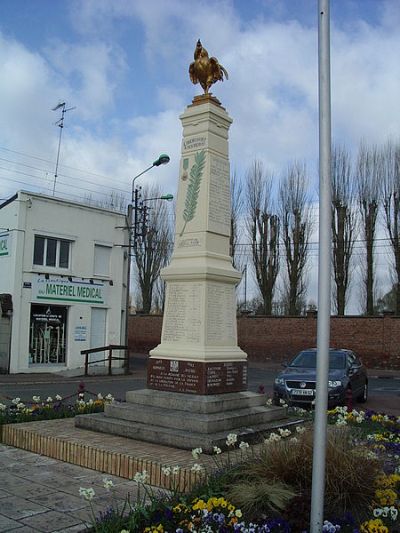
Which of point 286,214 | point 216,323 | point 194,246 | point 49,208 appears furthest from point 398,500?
point 286,214

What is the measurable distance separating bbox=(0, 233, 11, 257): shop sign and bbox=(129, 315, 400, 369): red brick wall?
15.8 metres

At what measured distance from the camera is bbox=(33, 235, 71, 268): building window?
2375cm

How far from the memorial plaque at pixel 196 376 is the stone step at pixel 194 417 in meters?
0.36

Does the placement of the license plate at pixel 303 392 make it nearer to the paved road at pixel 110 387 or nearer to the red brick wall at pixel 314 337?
the paved road at pixel 110 387

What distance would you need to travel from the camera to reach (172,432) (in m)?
6.80

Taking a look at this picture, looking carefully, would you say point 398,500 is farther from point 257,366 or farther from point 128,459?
point 257,366

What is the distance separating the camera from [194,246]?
325 inches

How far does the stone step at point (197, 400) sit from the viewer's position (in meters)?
7.27

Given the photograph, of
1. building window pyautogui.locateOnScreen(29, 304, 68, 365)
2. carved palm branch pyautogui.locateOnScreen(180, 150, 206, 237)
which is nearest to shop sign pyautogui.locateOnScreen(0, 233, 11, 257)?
building window pyautogui.locateOnScreen(29, 304, 68, 365)

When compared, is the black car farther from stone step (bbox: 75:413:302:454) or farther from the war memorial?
stone step (bbox: 75:413:302:454)

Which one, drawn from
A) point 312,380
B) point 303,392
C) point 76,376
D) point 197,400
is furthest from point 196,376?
point 76,376

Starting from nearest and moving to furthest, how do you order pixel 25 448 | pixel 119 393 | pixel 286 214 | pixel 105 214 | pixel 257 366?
1. pixel 25 448
2. pixel 119 393
3. pixel 105 214
4. pixel 257 366
5. pixel 286 214

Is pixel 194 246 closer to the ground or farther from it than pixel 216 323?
farther from it

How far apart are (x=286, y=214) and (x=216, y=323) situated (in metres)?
31.8
